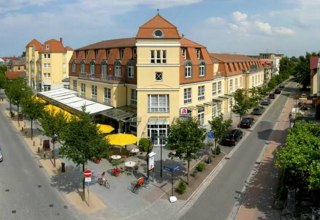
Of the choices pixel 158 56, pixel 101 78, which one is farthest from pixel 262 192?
pixel 101 78

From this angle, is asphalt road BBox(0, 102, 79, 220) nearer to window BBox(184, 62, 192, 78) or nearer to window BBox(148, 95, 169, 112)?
window BBox(148, 95, 169, 112)

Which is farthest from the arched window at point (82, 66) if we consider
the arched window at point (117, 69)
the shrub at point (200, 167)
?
the shrub at point (200, 167)

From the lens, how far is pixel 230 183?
2853cm

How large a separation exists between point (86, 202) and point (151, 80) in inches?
721

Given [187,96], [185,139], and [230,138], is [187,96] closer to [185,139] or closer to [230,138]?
[230,138]

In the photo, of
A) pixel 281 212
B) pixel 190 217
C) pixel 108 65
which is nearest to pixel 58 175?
pixel 190 217

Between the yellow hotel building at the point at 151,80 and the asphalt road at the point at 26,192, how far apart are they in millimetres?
11480

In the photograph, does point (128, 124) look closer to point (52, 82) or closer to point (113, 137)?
point (113, 137)

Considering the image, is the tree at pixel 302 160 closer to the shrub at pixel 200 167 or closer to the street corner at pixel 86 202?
the shrub at pixel 200 167

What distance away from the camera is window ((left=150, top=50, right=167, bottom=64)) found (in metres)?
38.9

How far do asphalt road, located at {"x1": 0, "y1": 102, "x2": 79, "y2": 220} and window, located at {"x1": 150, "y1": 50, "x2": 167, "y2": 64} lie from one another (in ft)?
54.1

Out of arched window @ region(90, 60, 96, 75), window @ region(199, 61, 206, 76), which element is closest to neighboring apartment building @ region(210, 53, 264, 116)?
window @ region(199, 61, 206, 76)

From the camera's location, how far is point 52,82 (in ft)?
280

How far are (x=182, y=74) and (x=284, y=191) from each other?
21.0 meters
